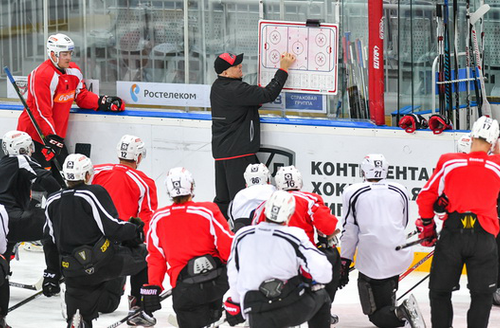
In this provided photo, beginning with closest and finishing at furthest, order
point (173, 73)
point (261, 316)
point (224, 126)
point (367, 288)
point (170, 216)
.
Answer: point (261, 316)
point (170, 216)
point (367, 288)
point (224, 126)
point (173, 73)

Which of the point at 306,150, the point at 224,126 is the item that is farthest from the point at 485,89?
the point at 224,126

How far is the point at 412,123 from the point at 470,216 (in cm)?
211

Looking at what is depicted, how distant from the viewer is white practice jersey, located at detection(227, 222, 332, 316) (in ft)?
16.0

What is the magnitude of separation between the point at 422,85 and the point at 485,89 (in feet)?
1.72

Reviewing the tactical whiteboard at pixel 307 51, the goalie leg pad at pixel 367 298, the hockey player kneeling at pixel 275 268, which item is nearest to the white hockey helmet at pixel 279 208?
the hockey player kneeling at pixel 275 268

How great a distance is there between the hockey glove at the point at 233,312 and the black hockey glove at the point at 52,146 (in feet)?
10.9

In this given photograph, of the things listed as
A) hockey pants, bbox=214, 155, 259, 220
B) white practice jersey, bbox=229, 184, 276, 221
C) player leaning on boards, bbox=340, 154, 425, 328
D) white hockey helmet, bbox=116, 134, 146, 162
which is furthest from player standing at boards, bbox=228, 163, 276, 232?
hockey pants, bbox=214, 155, 259, 220

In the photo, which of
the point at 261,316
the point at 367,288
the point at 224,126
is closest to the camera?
the point at 261,316

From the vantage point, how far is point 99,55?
862cm

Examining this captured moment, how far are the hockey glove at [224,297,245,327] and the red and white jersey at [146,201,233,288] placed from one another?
301 millimetres

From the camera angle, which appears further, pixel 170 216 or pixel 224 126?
pixel 224 126

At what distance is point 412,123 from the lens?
7598 mm

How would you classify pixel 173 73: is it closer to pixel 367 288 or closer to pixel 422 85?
pixel 422 85

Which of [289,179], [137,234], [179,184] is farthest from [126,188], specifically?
[179,184]
